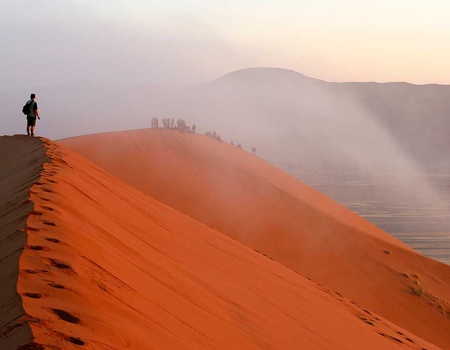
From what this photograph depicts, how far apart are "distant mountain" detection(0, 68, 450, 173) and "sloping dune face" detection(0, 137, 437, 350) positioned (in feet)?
220

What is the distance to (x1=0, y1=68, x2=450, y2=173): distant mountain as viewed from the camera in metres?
96.4

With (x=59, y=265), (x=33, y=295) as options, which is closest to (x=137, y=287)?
(x=59, y=265)

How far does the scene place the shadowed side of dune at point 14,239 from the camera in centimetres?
293

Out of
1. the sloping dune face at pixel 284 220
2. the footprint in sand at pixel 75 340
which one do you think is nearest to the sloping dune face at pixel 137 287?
the footprint in sand at pixel 75 340

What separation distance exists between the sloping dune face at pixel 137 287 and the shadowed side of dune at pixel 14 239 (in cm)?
1

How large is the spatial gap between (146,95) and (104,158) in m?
154

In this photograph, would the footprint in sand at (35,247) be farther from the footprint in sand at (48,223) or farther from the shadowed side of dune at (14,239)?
the footprint in sand at (48,223)

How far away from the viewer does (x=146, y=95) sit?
17500cm

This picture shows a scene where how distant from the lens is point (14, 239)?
4.42m

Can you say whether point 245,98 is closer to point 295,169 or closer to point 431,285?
point 295,169

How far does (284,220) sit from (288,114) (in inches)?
4476

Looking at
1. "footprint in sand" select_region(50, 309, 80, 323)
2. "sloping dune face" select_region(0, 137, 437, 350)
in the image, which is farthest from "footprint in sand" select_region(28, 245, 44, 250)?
"footprint in sand" select_region(50, 309, 80, 323)

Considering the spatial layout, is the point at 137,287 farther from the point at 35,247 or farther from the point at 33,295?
the point at 33,295

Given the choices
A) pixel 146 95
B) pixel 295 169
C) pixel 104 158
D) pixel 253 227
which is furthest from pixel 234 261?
pixel 146 95
